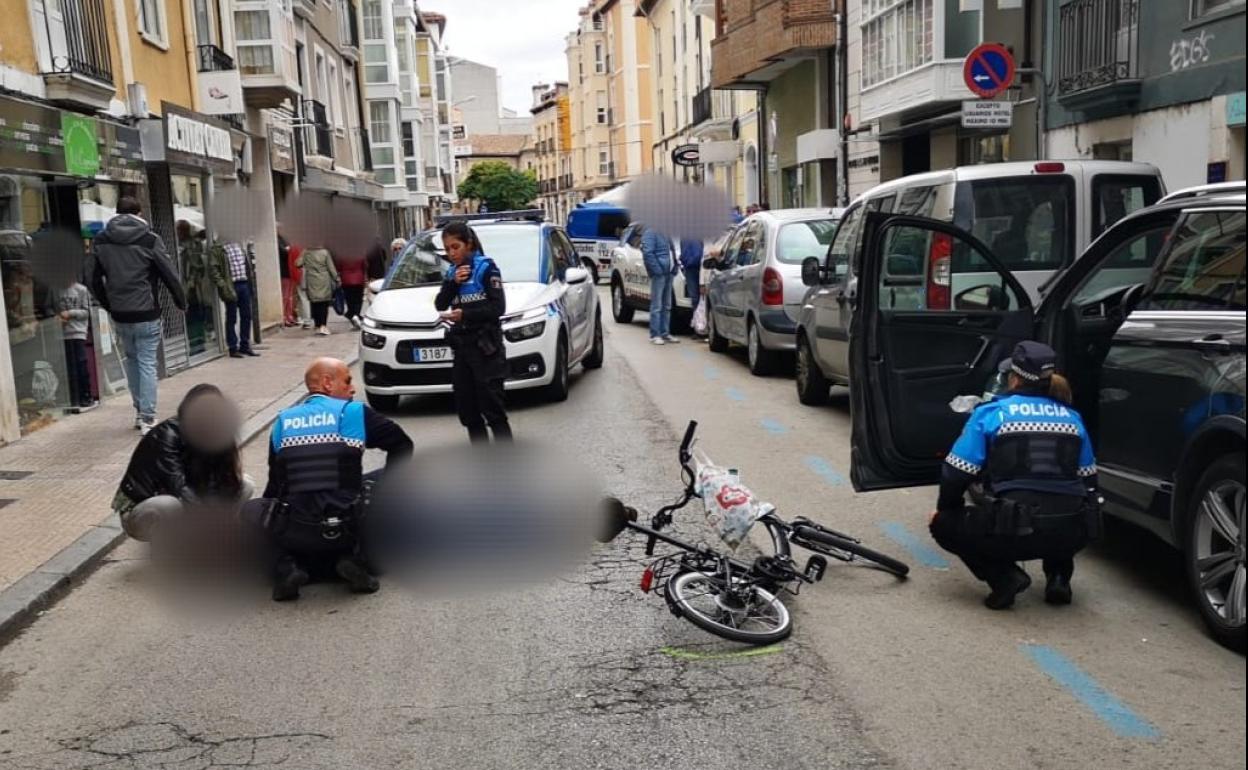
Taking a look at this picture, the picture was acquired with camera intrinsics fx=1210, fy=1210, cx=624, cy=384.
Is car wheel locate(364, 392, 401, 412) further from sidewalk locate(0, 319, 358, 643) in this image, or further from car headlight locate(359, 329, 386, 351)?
sidewalk locate(0, 319, 358, 643)

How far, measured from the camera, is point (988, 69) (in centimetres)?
1338

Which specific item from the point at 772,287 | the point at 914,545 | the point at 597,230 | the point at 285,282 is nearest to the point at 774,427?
the point at 772,287

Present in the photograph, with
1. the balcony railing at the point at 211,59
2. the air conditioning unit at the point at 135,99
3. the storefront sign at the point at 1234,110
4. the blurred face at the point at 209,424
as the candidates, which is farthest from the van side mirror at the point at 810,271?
the balcony railing at the point at 211,59

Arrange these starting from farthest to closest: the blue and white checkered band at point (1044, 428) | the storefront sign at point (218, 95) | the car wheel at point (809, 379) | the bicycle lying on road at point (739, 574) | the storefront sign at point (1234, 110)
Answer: the storefront sign at point (218, 95), the storefront sign at point (1234, 110), the car wheel at point (809, 379), the blue and white checkered band at point (1044, 428), the bicycle lying on road at point (739, 574)

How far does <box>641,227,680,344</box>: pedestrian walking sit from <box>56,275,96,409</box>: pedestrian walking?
23.7 feet

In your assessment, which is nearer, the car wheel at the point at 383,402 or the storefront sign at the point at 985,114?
the car wheel at the point at 383,402

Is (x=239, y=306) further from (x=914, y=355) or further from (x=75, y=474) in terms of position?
(x=914, y=355)

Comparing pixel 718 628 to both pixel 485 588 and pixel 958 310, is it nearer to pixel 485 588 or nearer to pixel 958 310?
pixel 485 588

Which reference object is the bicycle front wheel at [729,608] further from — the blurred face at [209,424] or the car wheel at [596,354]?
the car wheel at [596,354]

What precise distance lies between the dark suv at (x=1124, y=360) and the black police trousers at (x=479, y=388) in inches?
101

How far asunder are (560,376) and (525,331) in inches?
25.4

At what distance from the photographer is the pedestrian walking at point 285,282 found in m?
21.5

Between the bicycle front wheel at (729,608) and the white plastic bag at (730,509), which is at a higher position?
the white plastic bag at (730,509)

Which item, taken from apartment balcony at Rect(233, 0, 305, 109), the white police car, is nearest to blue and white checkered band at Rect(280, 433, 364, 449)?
the white police car
